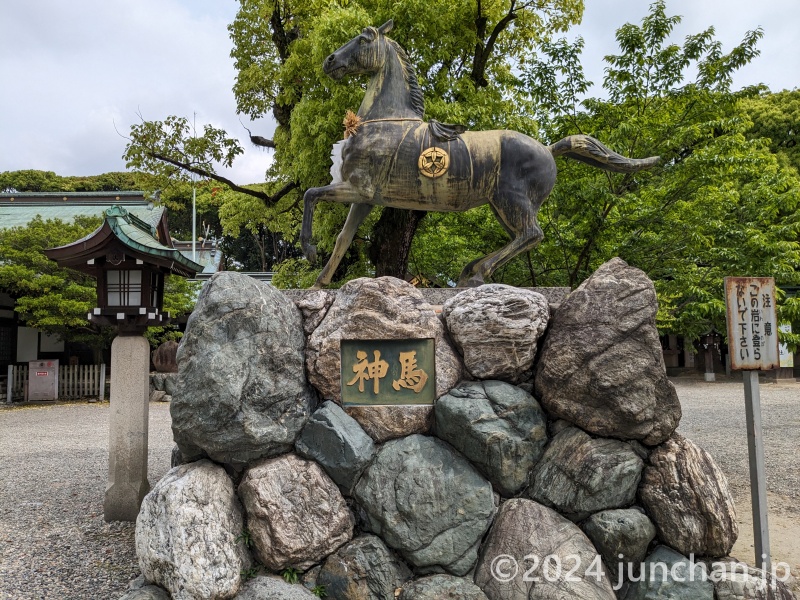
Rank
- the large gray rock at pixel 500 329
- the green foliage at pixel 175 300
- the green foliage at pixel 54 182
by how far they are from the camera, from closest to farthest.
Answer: the large gray rock at pixel 500 329 < the green foliage at pixel 175 300 < the green foliage at pixel 54 182

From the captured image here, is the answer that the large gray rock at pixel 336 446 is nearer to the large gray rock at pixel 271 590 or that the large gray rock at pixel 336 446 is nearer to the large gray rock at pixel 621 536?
the large gray rock at pixel 271 590

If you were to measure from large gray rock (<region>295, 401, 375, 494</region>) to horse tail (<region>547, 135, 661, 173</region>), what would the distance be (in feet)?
9.56

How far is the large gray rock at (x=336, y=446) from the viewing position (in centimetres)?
351

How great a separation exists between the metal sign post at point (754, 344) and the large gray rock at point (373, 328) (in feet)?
6.70

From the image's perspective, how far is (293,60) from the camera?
9.53m

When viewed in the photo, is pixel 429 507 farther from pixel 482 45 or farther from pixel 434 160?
pixel 482 45

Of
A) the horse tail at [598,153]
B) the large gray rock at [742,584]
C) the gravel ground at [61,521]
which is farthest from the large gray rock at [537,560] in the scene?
the horse tail at [598,153]

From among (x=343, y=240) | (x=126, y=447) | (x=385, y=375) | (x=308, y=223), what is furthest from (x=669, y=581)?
(x=126, y=447)

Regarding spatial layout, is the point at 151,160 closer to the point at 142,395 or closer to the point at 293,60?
the point at 293,60

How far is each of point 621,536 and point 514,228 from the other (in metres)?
2.41

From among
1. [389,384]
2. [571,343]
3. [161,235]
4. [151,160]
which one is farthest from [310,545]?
[161,235]

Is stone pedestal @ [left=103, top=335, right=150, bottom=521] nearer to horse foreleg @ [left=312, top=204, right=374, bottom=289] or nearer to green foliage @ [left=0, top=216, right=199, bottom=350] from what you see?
horse foreleg @ [left=312, top=204, right=374, bottom=289]

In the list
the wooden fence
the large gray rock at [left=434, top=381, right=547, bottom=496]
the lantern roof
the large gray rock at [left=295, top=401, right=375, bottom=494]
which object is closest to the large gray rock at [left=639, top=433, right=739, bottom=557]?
the large gray rock at [left=434, top=381, right=547, bottom=496]

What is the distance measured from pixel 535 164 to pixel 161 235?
1449 cm
